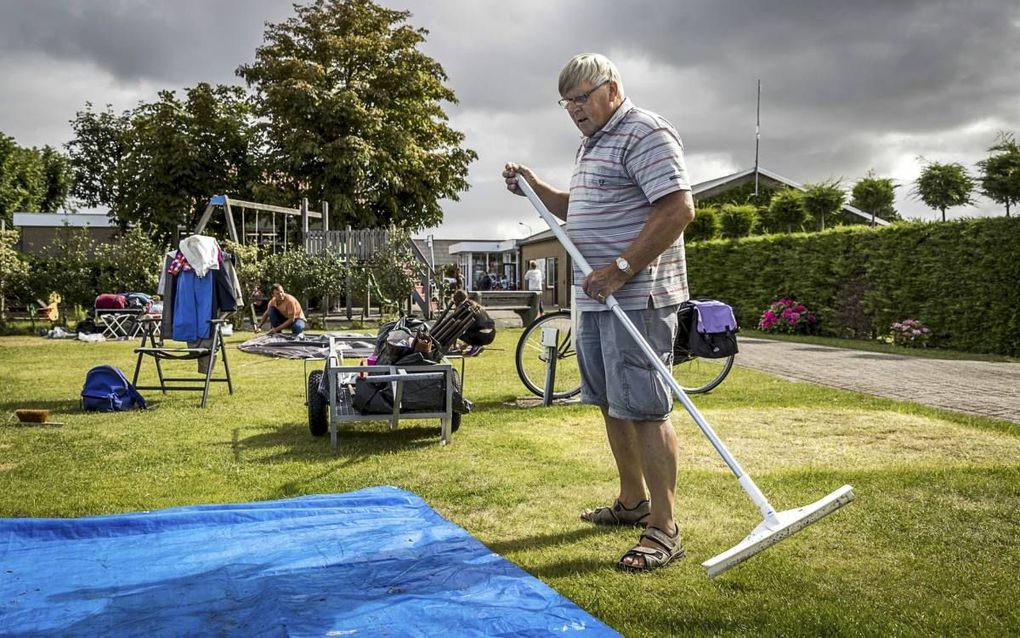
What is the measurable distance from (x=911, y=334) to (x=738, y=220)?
9.06 meters

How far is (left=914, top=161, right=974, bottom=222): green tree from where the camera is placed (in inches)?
748

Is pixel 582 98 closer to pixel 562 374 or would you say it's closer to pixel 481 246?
pixel 562 374

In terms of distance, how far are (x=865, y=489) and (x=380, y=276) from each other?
1719cm

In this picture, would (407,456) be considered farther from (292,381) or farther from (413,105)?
(413,105)

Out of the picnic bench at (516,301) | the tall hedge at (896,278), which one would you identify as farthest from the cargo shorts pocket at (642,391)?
the picnic bench at (516,301)

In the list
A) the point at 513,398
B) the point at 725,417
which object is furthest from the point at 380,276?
the point at 725,417

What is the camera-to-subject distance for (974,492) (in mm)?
4395

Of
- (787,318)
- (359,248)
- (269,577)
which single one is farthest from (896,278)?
(269,577)

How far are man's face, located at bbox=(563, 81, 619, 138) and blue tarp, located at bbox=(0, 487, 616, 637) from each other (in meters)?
1.84

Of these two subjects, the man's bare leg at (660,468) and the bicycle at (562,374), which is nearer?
the man's bare leg at (660,468)

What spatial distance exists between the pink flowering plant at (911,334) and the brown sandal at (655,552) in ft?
41.5

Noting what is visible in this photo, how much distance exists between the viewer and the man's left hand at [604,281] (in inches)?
135

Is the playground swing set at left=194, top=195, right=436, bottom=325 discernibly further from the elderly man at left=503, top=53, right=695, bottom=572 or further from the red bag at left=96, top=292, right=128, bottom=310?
the elderly man at left=503, top=53, right=695, bottom=572

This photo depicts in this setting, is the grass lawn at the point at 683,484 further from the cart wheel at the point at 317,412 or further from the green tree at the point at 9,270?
the green tree at the point at 9,270
